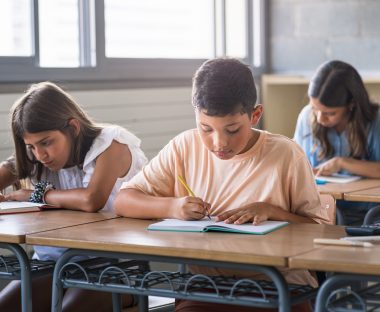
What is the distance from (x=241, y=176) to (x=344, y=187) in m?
1.12

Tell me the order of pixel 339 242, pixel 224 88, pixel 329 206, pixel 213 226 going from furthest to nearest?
pixel 329 206 → pixel 224 88 → pixel 213 226 → pixel 339 242

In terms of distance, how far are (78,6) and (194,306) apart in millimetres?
2657

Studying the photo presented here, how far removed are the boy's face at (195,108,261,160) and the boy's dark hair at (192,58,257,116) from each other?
0.02 meters

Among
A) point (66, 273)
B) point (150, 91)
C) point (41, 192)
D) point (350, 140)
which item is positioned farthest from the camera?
point (150, 91)

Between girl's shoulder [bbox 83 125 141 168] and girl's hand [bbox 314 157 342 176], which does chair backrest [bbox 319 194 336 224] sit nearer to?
girl's shoulder [bbox 83 125 141 168]

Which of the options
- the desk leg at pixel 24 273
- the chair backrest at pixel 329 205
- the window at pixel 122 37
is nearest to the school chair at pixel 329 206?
the chair backrest at pixel 329 205

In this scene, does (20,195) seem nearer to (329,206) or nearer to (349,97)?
(329,206)

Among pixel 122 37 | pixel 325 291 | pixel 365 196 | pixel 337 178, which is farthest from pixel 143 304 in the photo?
pixel 122 37

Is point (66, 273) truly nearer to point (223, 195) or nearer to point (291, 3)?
point (223, 195)

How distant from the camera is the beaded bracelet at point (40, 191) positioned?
3082mm

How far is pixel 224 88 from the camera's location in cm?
248

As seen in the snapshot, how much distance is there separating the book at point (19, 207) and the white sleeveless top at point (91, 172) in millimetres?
170

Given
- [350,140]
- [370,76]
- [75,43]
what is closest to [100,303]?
[350,140]

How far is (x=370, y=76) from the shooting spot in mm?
5363
